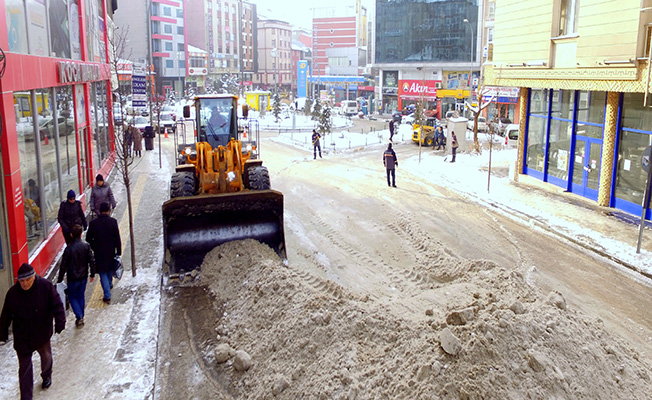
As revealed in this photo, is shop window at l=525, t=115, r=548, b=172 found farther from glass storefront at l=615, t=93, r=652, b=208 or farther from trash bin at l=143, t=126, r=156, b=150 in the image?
trash bin at l=143, t=126, r=156, b=150

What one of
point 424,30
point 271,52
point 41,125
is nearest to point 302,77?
point 424,30

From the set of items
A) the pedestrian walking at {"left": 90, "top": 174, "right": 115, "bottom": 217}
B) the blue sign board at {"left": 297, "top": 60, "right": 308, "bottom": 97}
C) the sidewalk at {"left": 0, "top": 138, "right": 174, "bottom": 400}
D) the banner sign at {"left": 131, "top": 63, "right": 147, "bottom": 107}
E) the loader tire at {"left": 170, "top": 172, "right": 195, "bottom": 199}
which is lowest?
the sidewalk at {"left": 0, "top": 138, "right": 174, "bottom": 400}

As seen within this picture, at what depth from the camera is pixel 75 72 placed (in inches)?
612

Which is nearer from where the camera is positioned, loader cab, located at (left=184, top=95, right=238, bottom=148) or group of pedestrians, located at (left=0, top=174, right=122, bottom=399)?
group of pedestrians, located at (left=0, top=174, right=122, bottom=399)

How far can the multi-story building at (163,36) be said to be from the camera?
78.5 m

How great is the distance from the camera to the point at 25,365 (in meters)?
6.53

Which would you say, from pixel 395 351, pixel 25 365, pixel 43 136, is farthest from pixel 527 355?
pixel 43 136

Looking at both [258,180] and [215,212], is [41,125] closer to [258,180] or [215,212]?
[215,212]

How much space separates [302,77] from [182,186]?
205 ft

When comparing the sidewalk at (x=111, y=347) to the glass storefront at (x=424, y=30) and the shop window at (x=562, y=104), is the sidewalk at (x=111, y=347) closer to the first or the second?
the shop window at (x=562, y=104)

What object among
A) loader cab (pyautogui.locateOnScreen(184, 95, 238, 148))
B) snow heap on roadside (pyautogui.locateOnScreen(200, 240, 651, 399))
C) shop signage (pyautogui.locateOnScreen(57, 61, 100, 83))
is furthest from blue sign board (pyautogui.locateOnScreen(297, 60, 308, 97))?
snow heap on roadside (pyautogui.locateOnScreen(200, 240, 651, 399))

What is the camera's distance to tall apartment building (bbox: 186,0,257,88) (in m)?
98.3

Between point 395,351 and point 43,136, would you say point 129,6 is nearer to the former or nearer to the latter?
point 43,136

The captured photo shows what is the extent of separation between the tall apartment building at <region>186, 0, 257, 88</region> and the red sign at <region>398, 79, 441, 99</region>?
3438cm
